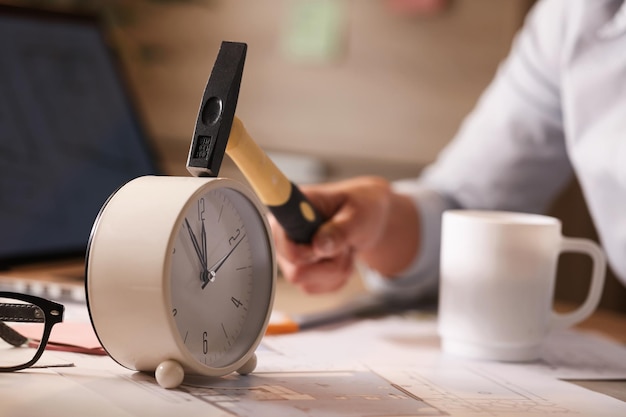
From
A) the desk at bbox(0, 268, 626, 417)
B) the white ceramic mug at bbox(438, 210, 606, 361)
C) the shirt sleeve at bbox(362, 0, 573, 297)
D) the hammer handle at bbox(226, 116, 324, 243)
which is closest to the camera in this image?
the desk at bbox(0, 268, 626, 417)

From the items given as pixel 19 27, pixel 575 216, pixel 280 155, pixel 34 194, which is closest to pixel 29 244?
pixel 34 194

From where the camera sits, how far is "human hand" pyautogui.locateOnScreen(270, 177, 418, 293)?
0.85m

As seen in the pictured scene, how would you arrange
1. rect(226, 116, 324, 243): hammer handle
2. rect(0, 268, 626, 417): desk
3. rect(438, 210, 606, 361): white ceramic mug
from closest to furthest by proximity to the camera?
rect(0, 268, 626, 417): desk, rect(226, 116, 324, 243): hammer handle, rect(438, 210, 606, 361): white ceramic mug

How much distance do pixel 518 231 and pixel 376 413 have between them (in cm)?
26

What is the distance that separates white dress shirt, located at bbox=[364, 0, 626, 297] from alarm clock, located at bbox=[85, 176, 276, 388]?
430mm

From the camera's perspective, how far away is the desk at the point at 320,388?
20.4 inches

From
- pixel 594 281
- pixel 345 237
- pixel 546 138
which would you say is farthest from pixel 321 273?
pixel 546 138

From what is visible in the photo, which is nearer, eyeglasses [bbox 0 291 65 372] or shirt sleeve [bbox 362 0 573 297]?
eyeglasses [bbox 0 291 65 372]

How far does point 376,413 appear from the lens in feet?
1.76

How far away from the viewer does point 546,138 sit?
3.66 feet

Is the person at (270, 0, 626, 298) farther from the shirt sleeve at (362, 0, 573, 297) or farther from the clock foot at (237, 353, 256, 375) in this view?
the clock foot at (237, 353, 256, 375)

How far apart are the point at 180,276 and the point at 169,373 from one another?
0.21 ft

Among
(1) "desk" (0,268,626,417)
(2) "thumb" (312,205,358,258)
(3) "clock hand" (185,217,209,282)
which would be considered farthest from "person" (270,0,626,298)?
(3) "clock hand" (185,217,209,282)

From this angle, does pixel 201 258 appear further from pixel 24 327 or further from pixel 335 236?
pixel 335 236
